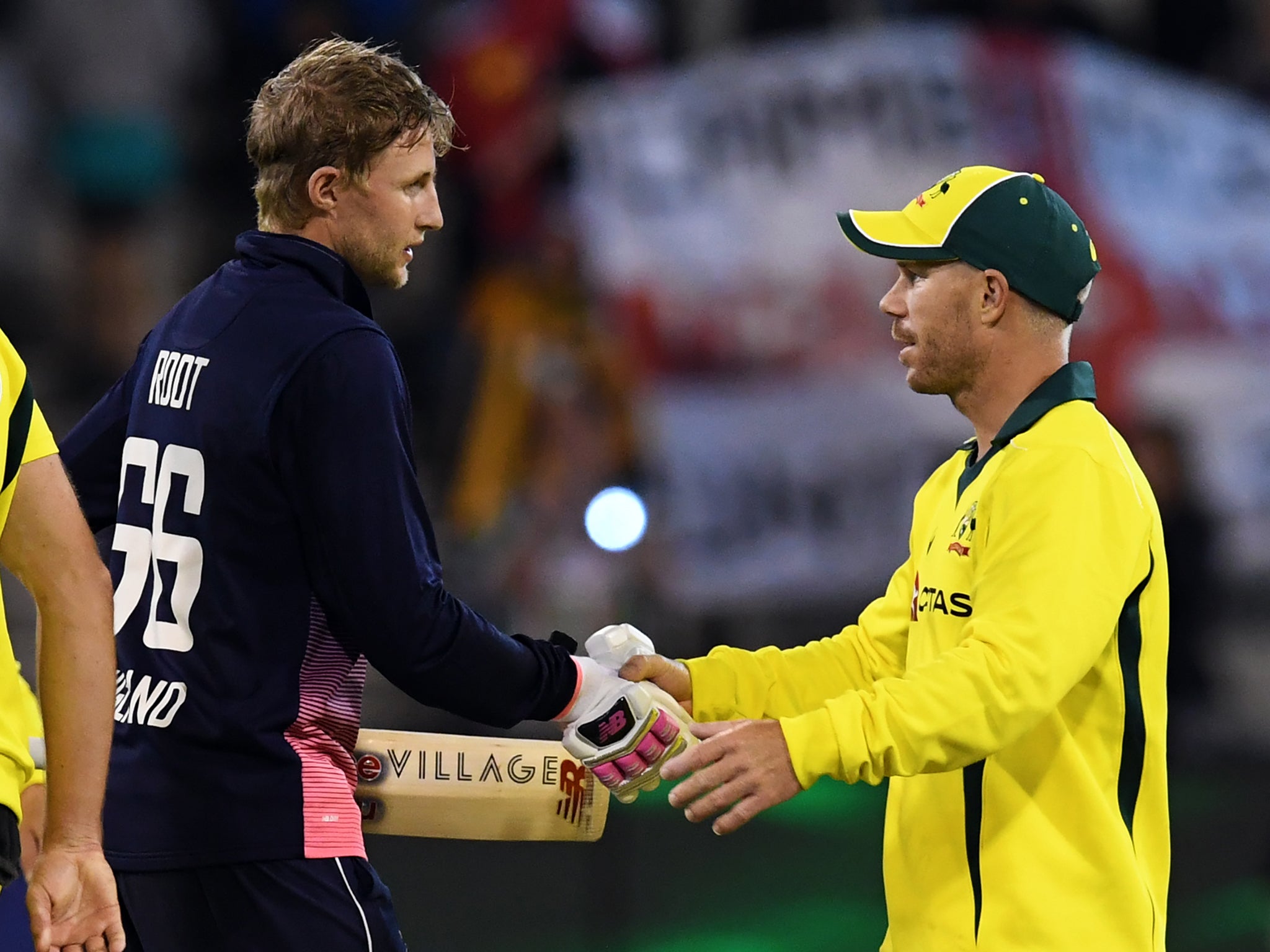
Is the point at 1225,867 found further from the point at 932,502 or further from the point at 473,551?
the point at 932,502

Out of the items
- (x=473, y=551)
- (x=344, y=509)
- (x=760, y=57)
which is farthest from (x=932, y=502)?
(x=760, y=57)

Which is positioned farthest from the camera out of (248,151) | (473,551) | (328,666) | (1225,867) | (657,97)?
(657,97)

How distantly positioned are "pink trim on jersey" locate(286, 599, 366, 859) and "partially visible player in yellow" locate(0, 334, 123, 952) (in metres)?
0.36

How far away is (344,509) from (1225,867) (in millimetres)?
5071

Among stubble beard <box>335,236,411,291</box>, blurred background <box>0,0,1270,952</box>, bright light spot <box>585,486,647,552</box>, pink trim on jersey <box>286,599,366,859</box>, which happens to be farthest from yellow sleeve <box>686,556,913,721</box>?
blurred background <box>0,0,1270,952</box>

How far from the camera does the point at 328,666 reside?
2.56 m

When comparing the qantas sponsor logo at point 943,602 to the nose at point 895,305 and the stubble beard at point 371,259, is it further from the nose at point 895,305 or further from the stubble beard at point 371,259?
the stubble beard at point 371,259

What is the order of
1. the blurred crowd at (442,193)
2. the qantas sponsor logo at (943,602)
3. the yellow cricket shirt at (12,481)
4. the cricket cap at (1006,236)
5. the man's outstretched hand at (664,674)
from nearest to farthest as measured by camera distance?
1. the yellow cricket shirt at (12,481)
2. the qantas sponsor logo at (943,602)
3. the cricket cap at (1006,236)
4. the man's outstretched hand at (664,674)
5. the blurred crowd at (442,193)

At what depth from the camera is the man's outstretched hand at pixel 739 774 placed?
8.03 ft

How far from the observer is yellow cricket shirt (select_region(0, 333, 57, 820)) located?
208 centimetres

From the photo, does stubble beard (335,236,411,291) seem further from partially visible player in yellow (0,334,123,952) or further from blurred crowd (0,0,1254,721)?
blurred crowd (0,0,1254,721)

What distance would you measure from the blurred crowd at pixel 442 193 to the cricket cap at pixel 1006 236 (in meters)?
4.98

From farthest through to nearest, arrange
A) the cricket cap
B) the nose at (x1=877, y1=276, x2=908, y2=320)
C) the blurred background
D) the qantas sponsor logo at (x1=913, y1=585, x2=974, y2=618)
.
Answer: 1. the blurred background
2. the nose at (x1=877, y1=276, x2=908, y2=320)
3. the cricket cap
4. the qantas sponsor logo at (x1=913, y1=585, x2=974, y2=618)

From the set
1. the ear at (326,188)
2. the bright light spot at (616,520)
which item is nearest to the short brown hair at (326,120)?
the ear at (326,188)
